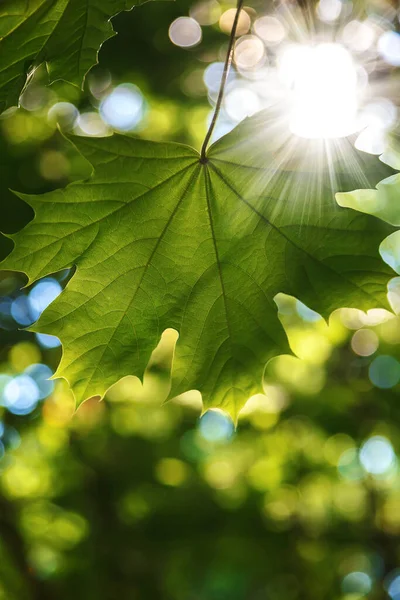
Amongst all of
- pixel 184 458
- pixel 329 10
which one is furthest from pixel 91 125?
pixel 184 458

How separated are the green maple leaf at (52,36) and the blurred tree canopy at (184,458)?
4.98 m

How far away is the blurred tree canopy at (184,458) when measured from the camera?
24.4 ft

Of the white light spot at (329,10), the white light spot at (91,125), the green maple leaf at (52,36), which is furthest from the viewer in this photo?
the white light spot at (91,125)

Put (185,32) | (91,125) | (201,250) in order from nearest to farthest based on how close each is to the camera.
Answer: (201,250) → (185,32) → (91,125)

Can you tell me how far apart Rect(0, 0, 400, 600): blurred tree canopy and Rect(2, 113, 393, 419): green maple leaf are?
16.5 ft

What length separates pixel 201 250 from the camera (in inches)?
88.7

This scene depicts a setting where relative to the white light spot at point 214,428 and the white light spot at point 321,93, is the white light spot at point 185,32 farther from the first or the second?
the white light spot at point 214,428

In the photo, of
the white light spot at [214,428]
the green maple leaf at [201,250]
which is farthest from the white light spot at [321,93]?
the white light spot at [214,428]

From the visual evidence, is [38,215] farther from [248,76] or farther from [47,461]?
[47,461]

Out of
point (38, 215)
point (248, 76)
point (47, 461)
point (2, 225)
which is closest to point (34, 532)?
point (47, 461)

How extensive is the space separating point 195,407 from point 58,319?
635 cm

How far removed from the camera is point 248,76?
7273 mm

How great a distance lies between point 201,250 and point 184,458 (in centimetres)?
705

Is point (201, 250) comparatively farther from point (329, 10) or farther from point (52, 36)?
point (329, 10)
